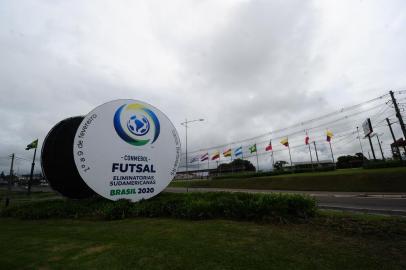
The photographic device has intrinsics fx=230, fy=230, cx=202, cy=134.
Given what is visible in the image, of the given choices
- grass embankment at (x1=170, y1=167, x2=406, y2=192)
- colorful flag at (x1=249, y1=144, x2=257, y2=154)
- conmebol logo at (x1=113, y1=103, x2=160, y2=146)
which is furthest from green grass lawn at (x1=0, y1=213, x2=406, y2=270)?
colorful flag at (x1=249, y1=144, x2=257, y2=154)

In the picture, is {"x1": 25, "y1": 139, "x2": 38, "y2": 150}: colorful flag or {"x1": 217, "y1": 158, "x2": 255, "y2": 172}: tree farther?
{"x1": 217, "y1": 158, "x2": 255, "y2": 172}: tree

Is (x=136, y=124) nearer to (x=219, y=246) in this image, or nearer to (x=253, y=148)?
(x=219, y=246)

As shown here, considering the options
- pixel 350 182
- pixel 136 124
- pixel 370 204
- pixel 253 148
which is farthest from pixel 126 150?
pixel 253 148

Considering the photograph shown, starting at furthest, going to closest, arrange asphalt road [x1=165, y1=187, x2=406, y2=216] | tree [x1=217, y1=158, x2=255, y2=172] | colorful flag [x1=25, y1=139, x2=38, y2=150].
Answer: tree [x1=217, y1=158, x2=255, y2=172], colorful flag [x1=25, y1=139, x2=38, y2=150], asphalt road [x1=165, y1=187, x2=406, y2=216]

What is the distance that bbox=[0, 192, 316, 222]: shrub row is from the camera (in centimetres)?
776

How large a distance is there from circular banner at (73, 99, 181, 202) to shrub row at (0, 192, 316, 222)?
1411 mm

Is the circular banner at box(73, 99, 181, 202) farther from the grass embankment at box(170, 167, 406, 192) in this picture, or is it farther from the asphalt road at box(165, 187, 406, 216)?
the grass embankment at box(170, 167, 406, 192)

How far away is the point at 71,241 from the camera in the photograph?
6.15 m

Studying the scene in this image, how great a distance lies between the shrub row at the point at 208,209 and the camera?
7.76 metres

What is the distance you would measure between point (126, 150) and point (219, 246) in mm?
8239

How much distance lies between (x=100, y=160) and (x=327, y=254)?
9.94m

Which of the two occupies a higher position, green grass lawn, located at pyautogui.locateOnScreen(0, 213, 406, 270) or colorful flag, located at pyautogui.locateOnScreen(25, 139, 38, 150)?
colorful flag, located at pyautogui.locateOnScreen(25, 139, 38, 150)

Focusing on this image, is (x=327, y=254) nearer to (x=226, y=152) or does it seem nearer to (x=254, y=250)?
(x=254, y=250)

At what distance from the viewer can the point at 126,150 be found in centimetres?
→ 1195
